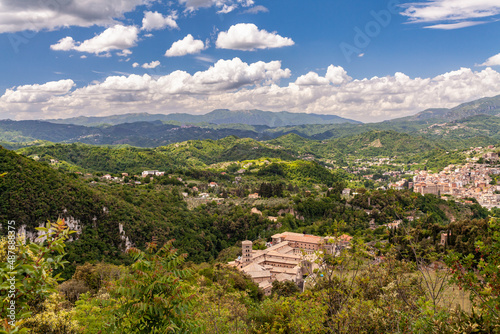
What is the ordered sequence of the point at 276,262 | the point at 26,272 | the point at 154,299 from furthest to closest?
the point at 276,262, the point at 154,299, the point at 26,272

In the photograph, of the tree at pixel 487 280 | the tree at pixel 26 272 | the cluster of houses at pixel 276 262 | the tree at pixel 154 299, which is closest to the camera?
the tree at pixel 26 272

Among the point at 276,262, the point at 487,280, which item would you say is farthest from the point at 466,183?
the point at 487,280

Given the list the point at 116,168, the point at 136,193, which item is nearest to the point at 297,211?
the point at 136,193

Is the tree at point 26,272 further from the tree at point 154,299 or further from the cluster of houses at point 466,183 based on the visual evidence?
the cluster of houses at point 466,183

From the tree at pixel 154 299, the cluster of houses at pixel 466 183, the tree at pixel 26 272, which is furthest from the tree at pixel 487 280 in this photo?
the cluster of houses at pixel 466 183

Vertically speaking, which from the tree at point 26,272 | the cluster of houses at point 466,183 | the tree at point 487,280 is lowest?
the cluster of houses at point 466,183

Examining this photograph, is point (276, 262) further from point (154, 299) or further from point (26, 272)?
point (26, 272)

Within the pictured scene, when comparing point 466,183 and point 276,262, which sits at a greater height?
point 276,262

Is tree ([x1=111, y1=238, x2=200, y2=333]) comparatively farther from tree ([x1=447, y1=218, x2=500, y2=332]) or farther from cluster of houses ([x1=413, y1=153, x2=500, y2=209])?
cluster of houses ([x1=413, y1=153, x2=500, y2=209])

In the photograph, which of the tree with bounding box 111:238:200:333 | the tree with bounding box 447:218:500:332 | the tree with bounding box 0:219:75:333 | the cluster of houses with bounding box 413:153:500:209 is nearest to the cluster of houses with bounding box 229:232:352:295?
the tree with bounding box 447:218:500:332
